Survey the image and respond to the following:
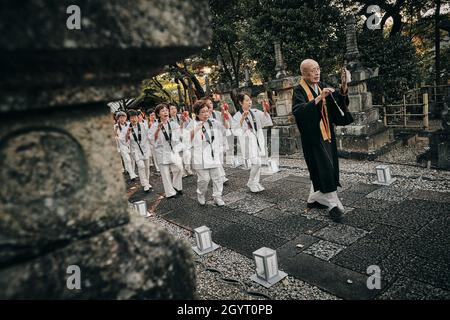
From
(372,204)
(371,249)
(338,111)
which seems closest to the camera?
(371,249)

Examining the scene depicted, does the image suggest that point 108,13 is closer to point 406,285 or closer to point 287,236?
point 406,285

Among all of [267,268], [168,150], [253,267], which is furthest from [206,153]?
[267,268]

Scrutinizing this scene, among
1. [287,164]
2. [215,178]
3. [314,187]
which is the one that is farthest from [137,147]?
[314,187]

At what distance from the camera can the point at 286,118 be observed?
9.47 m

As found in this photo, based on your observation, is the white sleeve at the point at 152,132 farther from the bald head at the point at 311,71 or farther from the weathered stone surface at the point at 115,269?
the weathered stone surface at the point at 115,269

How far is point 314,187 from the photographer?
14.5 ft

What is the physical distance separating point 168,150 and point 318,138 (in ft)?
12.2

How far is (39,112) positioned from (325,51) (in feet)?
38.2

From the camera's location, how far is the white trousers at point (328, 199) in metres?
4.19

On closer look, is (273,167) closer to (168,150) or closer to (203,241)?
(168,150)

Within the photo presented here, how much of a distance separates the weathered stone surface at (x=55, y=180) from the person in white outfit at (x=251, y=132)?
5.17 m

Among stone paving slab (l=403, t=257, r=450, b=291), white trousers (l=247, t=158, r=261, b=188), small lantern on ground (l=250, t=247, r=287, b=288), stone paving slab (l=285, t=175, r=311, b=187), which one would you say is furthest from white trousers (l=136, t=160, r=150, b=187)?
stone paving slab (l=403, t=257, r=450, b=291)

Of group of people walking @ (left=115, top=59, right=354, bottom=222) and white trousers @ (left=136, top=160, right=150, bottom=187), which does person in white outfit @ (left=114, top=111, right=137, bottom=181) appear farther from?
white trousers @ (left=136, top=160, right=150, bottom=187)

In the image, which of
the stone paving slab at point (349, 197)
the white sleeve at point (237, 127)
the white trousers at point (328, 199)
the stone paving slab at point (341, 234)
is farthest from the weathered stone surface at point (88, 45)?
the white sleeve at point (237, 127)
